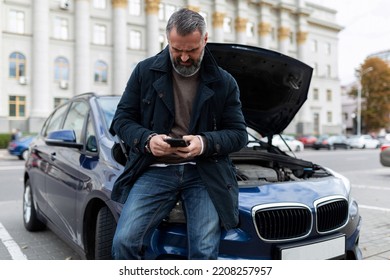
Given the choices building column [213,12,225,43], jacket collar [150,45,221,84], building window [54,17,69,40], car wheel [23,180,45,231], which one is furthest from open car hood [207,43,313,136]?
building column [213,12,225,43]

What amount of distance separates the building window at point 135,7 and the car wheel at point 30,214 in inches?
1323

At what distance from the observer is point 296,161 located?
12.5 feet

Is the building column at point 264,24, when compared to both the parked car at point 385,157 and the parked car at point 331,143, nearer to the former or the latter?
the parked car at point 331,143

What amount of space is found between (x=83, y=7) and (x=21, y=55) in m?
6.66

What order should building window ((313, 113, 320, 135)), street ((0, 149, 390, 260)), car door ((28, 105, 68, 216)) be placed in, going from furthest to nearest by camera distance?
1. building window ((313, 113, 320, 135))
2. car door ((28, 105, 68, 216))
3. street ((0, 149, 390, 260))

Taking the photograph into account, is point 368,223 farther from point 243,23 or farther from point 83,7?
point 243,23

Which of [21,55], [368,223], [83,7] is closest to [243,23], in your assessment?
[83,7]

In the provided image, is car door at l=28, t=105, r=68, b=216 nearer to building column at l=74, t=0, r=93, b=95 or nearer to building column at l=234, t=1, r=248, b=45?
building column at l=74, t=0, r=93, b=95

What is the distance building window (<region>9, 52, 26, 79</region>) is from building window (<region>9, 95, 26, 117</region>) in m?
1.71

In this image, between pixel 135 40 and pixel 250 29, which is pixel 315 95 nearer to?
pixel 250 29

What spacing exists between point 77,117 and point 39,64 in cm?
2985

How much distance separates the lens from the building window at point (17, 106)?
30.7 meters

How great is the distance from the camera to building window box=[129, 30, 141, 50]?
3612cm

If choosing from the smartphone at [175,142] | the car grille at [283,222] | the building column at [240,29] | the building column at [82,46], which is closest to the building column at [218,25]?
the building column at [240,29]
